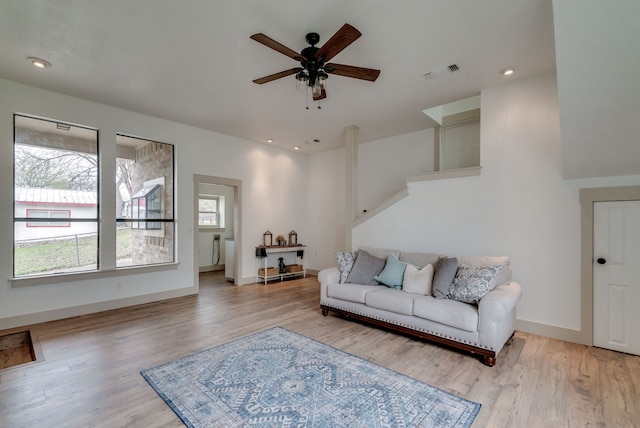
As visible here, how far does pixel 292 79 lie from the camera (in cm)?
342

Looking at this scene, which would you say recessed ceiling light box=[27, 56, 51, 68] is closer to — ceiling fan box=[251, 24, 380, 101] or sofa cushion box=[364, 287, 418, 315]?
ceiling fan box=[251, 24, 380, 101]

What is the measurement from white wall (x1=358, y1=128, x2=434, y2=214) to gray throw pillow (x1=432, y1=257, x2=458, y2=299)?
241 cm

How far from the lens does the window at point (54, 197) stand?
3699mm

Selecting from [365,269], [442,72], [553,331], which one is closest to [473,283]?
[553,331]

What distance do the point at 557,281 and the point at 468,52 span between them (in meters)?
2.79

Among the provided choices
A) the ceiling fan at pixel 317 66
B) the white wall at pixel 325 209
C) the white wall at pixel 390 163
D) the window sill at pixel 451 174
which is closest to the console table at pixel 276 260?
the white wall at pixel 325 209

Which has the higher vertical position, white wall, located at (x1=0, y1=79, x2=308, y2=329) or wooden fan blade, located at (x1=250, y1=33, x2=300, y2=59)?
wooden fan blade, located at (x1=250, y1=33, x2=300, y2=59)

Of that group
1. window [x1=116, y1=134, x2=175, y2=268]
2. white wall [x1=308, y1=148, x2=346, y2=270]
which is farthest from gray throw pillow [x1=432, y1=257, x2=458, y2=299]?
window [x1=116, y1=134, x2=175, y2=268]

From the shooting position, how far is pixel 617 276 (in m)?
3.00

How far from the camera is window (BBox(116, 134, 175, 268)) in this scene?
177 inches

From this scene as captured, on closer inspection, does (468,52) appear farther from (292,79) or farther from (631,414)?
(631,414)

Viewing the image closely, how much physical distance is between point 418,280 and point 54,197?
506 cm

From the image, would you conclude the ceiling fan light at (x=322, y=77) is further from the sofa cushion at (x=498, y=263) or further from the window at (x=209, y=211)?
the window at (x=209, y=211)

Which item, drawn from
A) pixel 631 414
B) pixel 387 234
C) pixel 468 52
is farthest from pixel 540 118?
pixel 631 414
